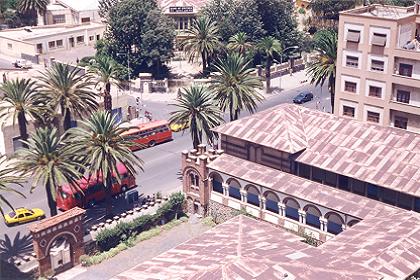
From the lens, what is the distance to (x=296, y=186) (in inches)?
2331

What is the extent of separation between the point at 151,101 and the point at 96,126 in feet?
146

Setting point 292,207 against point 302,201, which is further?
point 292,207

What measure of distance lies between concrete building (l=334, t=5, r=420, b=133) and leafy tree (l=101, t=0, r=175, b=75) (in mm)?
40462

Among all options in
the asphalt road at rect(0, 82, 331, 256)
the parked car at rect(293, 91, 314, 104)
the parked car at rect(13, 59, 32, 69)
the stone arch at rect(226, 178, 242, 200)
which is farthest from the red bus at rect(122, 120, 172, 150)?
the parked car at rect(13, 59, 32, 69)

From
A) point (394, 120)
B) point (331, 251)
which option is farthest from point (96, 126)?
point (394, 120)

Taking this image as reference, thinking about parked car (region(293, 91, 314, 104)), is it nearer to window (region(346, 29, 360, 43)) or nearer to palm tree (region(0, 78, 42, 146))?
window (region(346, 29, 360, 43))

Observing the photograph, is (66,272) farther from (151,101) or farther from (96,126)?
(151,101)

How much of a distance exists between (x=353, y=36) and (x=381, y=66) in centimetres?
525

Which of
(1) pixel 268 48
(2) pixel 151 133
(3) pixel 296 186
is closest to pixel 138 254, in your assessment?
(3) pixel 296 186

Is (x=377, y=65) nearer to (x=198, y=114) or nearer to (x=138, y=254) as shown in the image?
(x=198, y=114)

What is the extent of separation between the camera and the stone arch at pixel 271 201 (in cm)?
6047

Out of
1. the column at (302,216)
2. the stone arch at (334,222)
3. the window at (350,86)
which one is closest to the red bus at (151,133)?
the window at (350,86)

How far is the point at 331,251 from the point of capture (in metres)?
45.4

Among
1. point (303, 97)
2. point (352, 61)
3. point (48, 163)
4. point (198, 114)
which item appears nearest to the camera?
point (48, 163)
